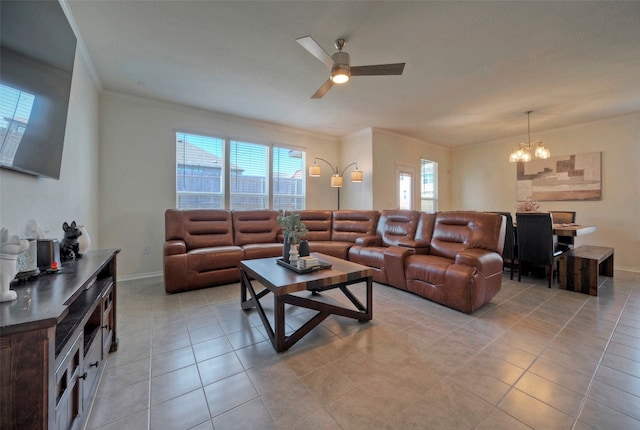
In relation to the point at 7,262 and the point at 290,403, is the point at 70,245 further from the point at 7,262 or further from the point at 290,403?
the point at 290,403

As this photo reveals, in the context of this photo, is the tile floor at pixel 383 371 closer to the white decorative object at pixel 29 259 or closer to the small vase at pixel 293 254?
the small vase at pixel 293 254

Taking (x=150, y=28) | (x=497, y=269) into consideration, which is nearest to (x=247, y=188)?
(x=150, y=28)

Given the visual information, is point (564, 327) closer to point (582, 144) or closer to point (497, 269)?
point (497, 269)

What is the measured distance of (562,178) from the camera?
A: 495cm

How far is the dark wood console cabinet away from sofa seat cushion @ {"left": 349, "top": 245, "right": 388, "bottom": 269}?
290 cm

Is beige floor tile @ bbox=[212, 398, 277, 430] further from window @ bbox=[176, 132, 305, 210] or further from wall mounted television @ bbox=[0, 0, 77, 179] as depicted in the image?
window @ bbox=[176, 132, 305, 210]

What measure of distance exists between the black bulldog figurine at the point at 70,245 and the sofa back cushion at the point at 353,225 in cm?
347

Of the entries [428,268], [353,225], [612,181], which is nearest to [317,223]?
[353,225]

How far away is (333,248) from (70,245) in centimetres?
308

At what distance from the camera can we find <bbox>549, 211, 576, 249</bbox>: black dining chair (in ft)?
14.0

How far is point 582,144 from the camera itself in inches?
187

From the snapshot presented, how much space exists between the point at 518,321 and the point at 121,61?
5044 mm

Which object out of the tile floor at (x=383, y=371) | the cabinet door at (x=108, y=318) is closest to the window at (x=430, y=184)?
the tile floor at (x=383, y=371)

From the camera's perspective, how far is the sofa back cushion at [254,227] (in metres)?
4.11
